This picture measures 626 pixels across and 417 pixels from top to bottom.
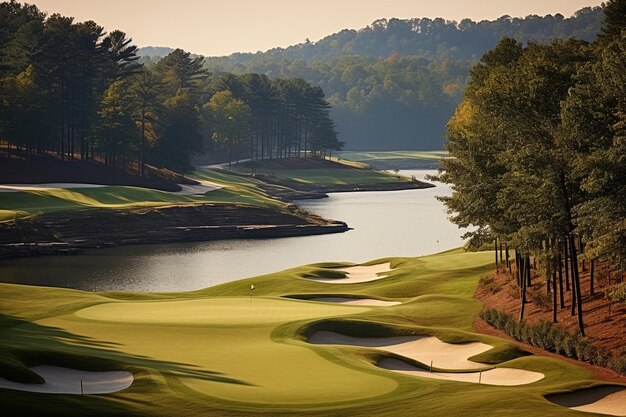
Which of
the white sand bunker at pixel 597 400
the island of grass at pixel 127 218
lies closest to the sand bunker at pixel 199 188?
the island of grass at pixel 127 218

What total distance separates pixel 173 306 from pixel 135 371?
18865mm

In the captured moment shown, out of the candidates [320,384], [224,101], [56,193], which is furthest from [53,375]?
[224,101]

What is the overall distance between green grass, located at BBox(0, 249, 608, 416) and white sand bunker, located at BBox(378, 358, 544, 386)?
21.2 inches

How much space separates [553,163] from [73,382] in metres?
22.3

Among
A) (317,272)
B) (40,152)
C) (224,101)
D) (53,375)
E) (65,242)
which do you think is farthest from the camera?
(224,101)

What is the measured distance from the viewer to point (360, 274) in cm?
7312

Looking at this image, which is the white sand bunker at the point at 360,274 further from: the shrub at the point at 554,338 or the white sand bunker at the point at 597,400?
the white sand bunker at the point at 597,400

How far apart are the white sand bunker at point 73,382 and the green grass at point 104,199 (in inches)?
2513

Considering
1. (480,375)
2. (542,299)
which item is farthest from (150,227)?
(480,375)

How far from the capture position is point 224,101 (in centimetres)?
19250

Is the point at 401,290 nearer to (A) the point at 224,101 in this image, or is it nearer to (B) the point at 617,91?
(B) the point at 617,91

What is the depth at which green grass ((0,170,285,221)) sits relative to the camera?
339 feet

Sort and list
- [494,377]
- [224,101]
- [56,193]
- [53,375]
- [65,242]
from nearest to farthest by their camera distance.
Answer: [53,375], [494,377], [65,242], [56,193], [224,101]

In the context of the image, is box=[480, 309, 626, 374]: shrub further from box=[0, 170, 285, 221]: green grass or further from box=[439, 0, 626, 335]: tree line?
box=[0, 170, 285, 221]: green grass
